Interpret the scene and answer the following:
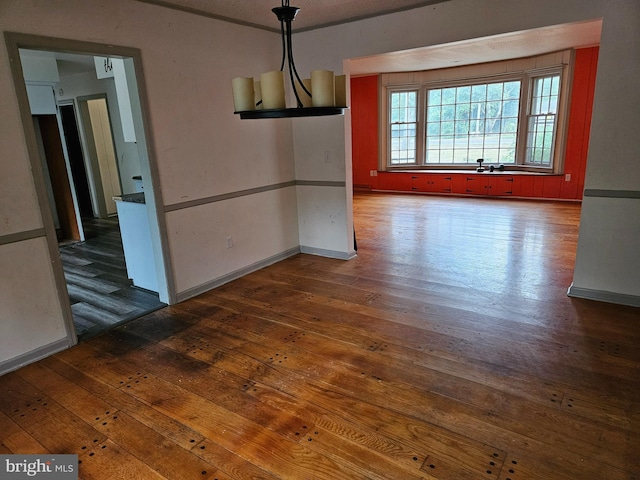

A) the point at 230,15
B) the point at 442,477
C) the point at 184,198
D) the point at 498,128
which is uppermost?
the point at 230,15

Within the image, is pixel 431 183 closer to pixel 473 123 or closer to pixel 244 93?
pixel 473 123

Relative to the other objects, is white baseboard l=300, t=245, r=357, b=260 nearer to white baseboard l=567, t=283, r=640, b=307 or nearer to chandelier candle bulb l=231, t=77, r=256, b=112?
white baseboard l=567, t=283, r=640, b=307

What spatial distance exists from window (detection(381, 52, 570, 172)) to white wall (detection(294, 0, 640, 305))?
15.3 feet

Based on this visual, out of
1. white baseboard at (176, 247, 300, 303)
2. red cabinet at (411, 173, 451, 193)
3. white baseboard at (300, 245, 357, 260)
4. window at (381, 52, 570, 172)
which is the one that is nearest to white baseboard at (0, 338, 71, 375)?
white baseboard at (176, 247, 300, 303)

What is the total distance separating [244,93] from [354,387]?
1801mm

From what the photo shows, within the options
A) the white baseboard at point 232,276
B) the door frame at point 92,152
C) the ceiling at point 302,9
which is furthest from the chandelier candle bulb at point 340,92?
the door frame at point 92,152

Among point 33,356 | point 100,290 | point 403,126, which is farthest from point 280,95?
point 403,126

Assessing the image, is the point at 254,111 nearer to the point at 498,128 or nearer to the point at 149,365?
the point at 149,365

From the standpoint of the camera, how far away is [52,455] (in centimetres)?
199

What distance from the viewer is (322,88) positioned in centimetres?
222

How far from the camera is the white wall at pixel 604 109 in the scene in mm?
2994

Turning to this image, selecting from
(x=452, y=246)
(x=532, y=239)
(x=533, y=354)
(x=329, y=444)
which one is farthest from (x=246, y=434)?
(x=532, y=239)

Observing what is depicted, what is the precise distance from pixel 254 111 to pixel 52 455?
200 cm

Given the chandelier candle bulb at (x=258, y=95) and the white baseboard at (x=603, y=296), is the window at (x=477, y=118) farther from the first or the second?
the chandelier candle bulb at (x=258, y=95)
